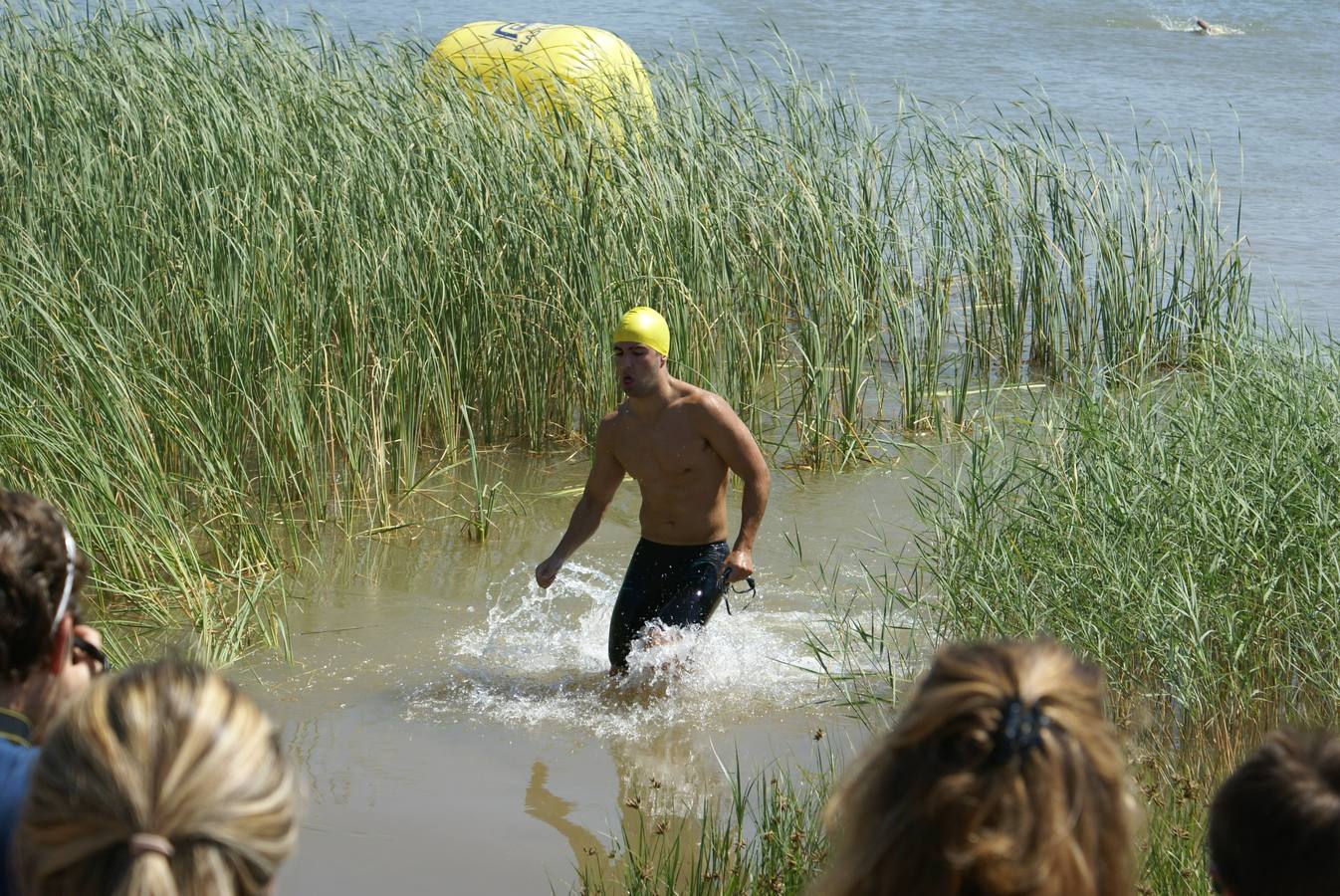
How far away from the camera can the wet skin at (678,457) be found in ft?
17.9

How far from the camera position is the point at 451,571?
6.71 metres

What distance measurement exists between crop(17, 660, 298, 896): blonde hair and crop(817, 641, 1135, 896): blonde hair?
0.61 meters

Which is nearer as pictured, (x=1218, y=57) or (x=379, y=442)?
(x=379, y=442)

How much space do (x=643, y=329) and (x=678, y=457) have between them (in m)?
0.48

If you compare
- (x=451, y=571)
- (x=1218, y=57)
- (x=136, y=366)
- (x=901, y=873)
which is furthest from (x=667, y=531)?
(x=1218, y=57)

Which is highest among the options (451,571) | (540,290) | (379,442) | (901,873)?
(901,873)

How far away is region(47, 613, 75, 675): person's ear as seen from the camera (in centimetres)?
202

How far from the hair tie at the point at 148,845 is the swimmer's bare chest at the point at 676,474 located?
4.05 m

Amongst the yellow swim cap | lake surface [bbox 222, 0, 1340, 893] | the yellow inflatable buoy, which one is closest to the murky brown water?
lake surface [bbox 222, 0, 1340, 893]

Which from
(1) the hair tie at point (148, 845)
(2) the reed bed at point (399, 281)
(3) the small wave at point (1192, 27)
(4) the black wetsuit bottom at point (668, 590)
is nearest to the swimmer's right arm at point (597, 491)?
(4) the black wetsuit bottom at point (668, 590)

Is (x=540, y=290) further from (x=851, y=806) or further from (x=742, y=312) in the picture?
(x=851, y=806)

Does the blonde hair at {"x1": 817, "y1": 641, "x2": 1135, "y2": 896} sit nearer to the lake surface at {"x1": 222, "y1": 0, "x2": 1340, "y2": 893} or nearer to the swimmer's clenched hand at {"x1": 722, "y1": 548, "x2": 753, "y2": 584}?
the lake surface at {"x1": 222, "y1": 0, "x2": 1340, "y2": 893}

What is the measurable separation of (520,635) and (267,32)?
4806 millimetres

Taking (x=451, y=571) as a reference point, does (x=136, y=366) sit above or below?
above
